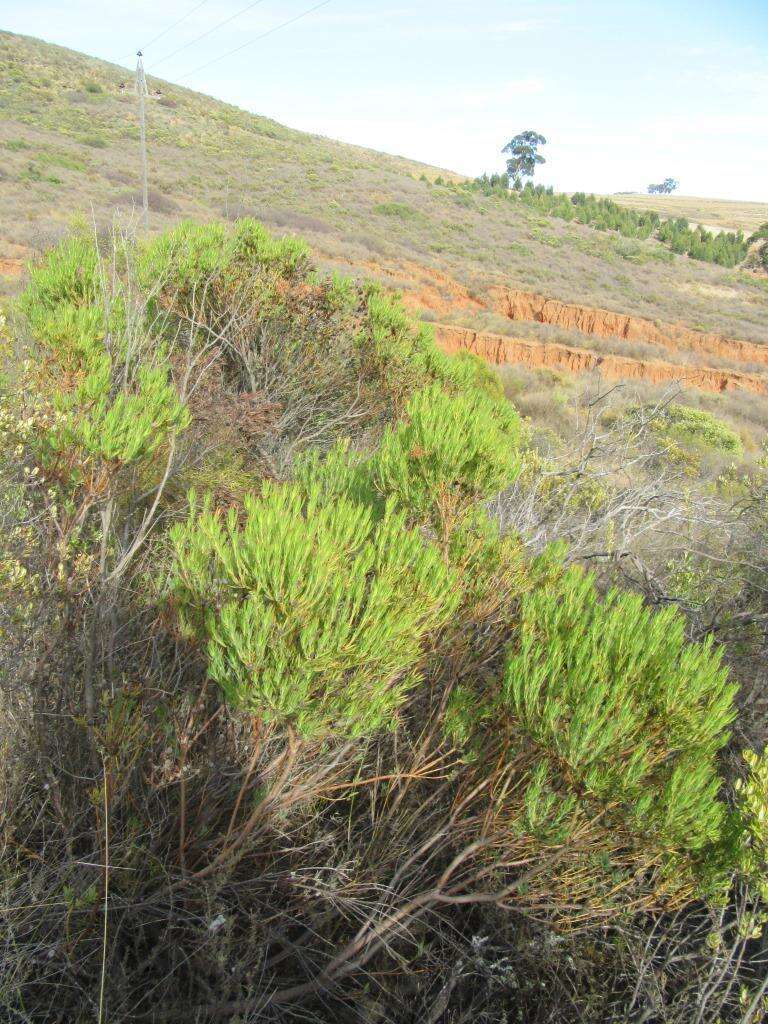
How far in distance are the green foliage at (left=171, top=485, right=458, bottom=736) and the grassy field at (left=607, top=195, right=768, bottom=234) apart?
265 feet

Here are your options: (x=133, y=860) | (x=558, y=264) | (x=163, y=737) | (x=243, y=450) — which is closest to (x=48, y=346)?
(x=243, y=450)

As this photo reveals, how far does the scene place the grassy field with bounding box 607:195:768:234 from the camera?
72.6 metres

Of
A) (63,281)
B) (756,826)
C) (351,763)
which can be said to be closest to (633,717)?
(756,826)

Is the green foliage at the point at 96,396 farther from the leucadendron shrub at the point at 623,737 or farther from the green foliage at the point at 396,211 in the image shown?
the green foliage at the point at 396,211

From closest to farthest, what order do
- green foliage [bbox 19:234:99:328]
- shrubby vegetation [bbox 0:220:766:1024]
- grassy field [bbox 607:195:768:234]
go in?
shrubby vegetation [bbox 0:220:766:1024]
green foliage [bbox 19:234:99:328]
grassy field [bbox 607:195:768:234]

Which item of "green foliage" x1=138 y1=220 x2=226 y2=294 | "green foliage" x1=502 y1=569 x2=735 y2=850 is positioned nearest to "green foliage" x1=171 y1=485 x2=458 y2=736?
"green foliage" x1=502 y1=569 x2=735 y2=850

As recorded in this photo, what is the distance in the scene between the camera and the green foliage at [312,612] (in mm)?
1558

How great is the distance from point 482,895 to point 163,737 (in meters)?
1.18

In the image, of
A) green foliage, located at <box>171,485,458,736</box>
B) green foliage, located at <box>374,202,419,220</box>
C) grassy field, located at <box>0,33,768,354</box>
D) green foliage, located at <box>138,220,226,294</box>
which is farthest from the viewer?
green foliage, located at <box>374,202,419,220</box>

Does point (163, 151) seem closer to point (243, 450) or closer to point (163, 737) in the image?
point (243, 450)

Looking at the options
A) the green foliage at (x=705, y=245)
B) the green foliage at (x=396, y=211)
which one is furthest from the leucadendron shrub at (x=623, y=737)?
the green foliage at (x=705, y=245)

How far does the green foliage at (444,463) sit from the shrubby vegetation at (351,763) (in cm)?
1

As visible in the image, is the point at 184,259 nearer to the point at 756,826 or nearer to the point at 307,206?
the point at 756,826

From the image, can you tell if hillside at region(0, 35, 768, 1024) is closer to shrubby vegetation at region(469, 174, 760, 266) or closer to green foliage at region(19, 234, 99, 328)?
green foliage at region(19, 234, 99, 328)
